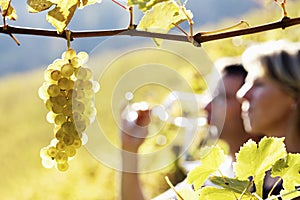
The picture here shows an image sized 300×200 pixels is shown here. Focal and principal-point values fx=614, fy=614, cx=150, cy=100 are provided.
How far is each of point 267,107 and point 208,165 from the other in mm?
1295

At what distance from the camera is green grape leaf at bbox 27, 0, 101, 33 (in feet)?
1.23

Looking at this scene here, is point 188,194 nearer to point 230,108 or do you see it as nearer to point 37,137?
point 230,108

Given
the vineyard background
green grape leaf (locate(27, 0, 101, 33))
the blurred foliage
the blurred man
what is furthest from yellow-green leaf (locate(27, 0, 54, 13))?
the blurred foliage

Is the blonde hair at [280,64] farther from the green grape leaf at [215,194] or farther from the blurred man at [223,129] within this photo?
the green grape leaf at [215,194]

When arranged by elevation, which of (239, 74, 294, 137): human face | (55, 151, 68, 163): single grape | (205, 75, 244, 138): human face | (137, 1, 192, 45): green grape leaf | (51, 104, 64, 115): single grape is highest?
(137, 1, 192, 45): green grape leaf

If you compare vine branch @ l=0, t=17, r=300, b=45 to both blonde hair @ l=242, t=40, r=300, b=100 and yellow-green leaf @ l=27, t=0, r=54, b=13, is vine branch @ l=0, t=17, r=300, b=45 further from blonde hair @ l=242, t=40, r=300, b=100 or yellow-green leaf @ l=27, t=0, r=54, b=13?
blonde hair @ l=242, t=40, r=300, b=100

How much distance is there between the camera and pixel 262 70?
1.70m

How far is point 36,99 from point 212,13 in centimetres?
244

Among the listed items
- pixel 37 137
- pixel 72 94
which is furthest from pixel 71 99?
pixel 37 137

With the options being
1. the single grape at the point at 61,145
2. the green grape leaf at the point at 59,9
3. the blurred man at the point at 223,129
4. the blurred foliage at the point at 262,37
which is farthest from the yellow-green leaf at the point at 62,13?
the blurred foliage at the point at 262,37

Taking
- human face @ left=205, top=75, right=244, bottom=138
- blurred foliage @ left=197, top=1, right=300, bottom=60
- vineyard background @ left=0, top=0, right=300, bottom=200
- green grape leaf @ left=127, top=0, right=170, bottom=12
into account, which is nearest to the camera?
green grape leaf @ left=127, top=0, right=170, bottom=12

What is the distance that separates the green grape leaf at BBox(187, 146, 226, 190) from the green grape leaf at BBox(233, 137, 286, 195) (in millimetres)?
18

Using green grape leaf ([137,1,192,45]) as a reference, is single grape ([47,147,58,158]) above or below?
below

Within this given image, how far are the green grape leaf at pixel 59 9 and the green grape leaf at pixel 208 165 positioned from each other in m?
0.13
